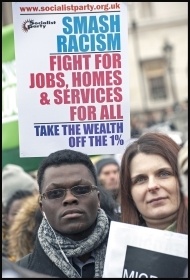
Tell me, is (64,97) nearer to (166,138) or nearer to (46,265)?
(166,138)

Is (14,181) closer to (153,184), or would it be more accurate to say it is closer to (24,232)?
(24,232)

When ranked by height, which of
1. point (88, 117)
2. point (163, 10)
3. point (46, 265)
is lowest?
point (46, 265)

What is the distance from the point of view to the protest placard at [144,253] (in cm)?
274

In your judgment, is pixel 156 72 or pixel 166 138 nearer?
pixel 166 138

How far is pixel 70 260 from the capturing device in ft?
9.95

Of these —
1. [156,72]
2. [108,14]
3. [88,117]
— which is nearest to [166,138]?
[88,117]

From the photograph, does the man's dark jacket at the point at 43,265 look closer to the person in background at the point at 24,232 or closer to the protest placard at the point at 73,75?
the protest placard at the point at 73,75

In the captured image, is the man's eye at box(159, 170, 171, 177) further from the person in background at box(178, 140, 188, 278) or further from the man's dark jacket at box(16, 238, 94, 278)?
the man's dark jacket at box(16, 238, 94, 278)

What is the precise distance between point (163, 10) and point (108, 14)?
3913 cm

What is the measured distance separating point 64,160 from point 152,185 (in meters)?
0.39

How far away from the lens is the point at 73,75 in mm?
3215

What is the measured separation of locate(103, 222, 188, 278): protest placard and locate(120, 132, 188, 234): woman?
0.09 meters

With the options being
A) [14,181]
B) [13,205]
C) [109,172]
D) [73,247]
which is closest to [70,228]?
[73,247]

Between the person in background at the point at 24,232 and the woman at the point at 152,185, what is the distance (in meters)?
1.36
